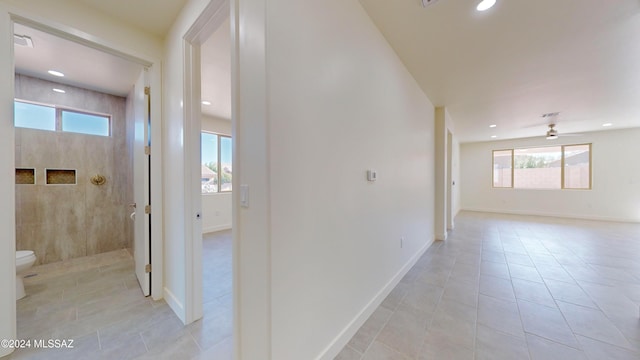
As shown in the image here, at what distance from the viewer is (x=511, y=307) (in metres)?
2.05

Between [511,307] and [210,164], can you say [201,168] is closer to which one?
[511,307]

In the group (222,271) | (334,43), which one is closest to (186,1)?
(334,43)

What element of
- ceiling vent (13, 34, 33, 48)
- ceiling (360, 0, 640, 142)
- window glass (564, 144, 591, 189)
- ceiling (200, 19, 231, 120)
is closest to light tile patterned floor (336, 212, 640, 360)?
ceiling (360, 0, 640, 142)

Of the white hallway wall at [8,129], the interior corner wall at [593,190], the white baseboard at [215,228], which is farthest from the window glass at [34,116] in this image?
the interior corner wall at [593,190]

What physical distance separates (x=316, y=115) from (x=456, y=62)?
2311 mm

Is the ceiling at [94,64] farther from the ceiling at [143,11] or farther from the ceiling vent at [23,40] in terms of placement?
the ceiling at [143,11]

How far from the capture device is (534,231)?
491cm

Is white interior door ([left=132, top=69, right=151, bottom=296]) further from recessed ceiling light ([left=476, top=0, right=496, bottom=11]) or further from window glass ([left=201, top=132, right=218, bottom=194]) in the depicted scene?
recessed ceiling light ([left=476, top=0, right=496, bottom=11])

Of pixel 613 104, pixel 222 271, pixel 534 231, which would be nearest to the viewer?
pixel 222 271

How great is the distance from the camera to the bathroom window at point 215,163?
492 centimetres

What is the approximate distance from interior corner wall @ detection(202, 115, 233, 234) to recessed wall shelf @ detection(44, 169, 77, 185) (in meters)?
1.96

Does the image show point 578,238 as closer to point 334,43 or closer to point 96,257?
point 334,43

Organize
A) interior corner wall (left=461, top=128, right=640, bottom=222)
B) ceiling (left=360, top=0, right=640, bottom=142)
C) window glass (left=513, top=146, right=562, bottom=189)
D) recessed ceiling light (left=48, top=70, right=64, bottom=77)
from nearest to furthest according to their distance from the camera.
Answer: ceiling (left=360, top=0, right=640, bottom=142), recessed ceiling light (left=48, top=70, right=64, bottom=77), interior corner wall (left=461, top=128, right=640, bottom=222), window glass (left=513, top=146, right=562, bottom=189)

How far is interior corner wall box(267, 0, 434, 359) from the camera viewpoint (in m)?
1.14
